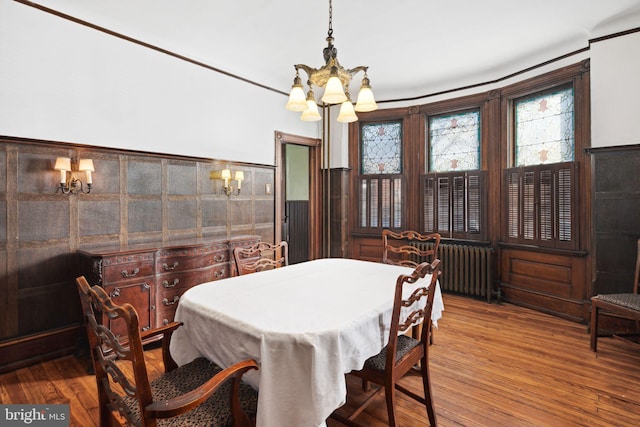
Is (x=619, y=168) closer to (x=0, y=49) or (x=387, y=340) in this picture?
(x=387, y=340)

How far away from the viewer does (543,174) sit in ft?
13.0

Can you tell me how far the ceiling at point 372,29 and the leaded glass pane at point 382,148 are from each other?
42.0 inches

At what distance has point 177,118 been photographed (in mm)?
3754

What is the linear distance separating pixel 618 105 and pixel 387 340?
352cm

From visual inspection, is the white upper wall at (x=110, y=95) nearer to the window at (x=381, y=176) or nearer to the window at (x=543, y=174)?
the window at (x=381, y=176)

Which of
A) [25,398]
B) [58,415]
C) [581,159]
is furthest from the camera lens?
[581,159]

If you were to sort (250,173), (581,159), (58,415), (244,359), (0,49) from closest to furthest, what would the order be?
1. (244,359)
2. (58,415)
3. (0,49)
4. (581,159)
5. (250,173)

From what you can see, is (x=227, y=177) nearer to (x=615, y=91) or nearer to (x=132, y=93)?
(x=132, y=93)

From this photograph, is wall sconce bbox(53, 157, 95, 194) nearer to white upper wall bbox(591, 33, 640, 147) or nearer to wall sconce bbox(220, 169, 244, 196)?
wall sconce bbox(220, 169, 244, 196)

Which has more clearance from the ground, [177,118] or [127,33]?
[127,33]

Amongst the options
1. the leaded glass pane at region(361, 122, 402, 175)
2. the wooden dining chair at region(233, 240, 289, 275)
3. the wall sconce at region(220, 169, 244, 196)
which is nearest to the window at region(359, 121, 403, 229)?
the leaded glass pane at region(361, 122, 402, 175)

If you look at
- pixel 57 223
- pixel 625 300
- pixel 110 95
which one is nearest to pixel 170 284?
pixel 57 223

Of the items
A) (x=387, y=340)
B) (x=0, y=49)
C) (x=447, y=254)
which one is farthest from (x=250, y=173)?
(x=387, y=340)

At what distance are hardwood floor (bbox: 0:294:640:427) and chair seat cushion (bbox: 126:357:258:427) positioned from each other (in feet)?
2.63
